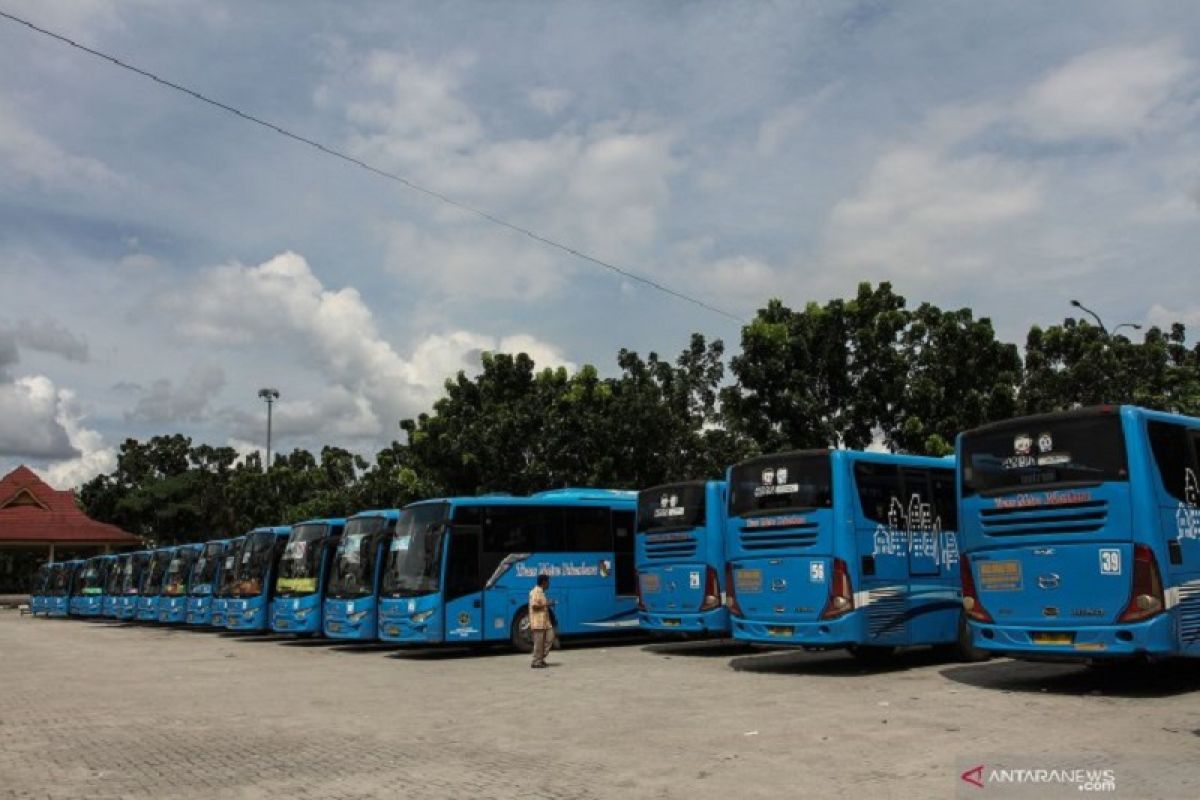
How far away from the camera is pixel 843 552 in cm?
1452

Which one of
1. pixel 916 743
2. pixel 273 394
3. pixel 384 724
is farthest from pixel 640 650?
pixel 273 394

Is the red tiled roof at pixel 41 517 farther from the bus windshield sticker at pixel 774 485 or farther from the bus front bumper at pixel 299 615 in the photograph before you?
the bus windshield sticker at pixel 774 485

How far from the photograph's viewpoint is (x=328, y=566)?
2339 centimetres

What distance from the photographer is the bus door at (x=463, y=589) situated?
1888 centimetres

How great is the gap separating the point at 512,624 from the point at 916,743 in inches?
450

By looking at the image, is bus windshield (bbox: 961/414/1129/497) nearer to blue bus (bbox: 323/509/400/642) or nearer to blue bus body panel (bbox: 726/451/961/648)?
blue bus body panel (bbox: 726/451/961/648)

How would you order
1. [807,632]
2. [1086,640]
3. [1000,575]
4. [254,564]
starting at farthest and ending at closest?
1. [254,564]
2. [807,632]
3. [1000,575]
4. [1086,640]

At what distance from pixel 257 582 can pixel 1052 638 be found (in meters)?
19.5

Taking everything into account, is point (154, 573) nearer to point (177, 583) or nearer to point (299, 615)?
point (177, 583)

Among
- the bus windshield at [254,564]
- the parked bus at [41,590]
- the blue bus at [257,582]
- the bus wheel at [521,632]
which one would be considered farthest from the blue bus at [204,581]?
the parked bus at [41,590]

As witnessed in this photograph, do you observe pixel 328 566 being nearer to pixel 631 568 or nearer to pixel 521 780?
pixel 631 568

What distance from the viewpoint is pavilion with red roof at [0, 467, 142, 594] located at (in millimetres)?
52312

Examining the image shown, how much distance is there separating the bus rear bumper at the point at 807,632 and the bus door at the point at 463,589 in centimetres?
546

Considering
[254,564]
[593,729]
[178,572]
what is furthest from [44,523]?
[593,729]
